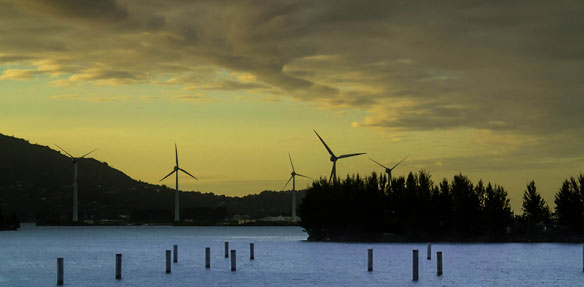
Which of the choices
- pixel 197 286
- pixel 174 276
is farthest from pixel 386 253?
pixel 197 286

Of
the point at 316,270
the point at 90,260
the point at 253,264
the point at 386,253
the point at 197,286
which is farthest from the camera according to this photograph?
the point at 386,253

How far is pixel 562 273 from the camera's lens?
119 metres

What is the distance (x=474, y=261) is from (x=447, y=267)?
17299 millimetres

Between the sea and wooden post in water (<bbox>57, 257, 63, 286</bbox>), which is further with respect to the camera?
the sea

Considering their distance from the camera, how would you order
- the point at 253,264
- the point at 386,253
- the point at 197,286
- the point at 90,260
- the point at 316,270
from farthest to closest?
1. the point at 386,253
2. the point at 90,260
3. the point at 253,264
4. the point at 316,270
5. the point at 197,286

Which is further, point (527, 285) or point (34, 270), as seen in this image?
point (34, 270)

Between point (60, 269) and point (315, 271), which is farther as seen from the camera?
point (315, 271)

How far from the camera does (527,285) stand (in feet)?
336

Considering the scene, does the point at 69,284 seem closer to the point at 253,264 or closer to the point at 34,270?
the point at 34,270

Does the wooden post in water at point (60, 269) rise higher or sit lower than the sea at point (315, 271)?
higher

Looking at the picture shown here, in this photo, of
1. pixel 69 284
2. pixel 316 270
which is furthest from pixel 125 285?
pixel 316 270

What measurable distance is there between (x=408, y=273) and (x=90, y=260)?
63.4 m

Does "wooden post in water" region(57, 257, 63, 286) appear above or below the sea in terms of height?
above

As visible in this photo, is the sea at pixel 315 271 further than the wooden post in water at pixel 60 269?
Yes
